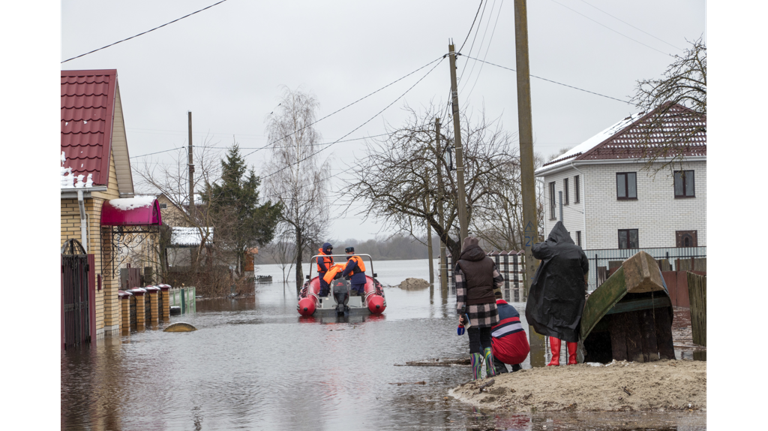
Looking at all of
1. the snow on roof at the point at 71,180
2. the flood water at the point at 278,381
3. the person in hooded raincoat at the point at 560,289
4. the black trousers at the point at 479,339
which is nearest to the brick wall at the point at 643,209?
the flood water at the point at 278,381

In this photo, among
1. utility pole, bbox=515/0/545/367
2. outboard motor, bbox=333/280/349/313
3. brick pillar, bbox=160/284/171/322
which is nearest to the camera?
utility pole, bbox=515/0/545/367

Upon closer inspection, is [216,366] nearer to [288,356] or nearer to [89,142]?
[288,356]

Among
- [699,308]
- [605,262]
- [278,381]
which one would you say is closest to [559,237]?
[278,381]

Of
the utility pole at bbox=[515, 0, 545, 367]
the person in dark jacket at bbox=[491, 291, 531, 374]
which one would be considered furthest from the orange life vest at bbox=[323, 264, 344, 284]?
the person in dark jacket at bbox=[491, 291, 531, 374]

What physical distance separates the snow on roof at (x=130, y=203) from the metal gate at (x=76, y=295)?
1356 millimetres

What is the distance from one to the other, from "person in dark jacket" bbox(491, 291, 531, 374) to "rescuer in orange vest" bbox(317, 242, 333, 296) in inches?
412

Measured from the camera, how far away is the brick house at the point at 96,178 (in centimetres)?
1520

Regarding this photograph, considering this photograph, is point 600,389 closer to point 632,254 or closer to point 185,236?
point 632,254

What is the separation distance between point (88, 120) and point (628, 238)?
25.3m

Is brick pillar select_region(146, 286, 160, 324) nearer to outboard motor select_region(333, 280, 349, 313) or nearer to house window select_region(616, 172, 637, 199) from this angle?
outboard motor select_region(333, 280, 349, 313)

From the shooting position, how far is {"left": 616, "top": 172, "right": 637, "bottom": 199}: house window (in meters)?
34.4

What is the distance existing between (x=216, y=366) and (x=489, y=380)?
4869mm

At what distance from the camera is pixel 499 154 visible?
30812 mm
